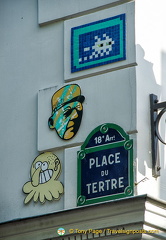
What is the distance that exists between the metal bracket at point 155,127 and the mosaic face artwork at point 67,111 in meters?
1.08

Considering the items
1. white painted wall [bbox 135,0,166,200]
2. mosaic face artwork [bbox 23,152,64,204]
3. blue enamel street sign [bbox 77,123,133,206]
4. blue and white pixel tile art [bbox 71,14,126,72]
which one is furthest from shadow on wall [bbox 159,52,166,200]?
mosaic face artwork [bbox 23,152,64,204]

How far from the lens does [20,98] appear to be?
13711 mm

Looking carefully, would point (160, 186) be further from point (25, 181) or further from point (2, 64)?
point (2, 64)

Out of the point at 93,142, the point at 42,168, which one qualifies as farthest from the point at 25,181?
the point at 93,142

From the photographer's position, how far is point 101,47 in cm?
1299

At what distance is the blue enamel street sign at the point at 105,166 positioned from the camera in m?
12.2

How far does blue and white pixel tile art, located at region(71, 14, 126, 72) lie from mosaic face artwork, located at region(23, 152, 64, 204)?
143 centimetres

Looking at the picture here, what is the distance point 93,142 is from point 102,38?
5.22 ft

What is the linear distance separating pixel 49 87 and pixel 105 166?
1.75 metres

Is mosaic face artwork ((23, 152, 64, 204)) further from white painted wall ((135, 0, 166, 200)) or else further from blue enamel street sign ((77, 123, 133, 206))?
white painted wall ((135, 0, 166, 200))

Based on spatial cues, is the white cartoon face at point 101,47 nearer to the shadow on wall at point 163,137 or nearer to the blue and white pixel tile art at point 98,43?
the blue and white pixel tile art at point 98,43

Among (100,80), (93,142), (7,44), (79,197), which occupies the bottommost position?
(79,197)

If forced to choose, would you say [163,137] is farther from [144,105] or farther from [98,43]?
[98,43]

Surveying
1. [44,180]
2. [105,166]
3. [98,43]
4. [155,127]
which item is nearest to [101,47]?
[98,43]
